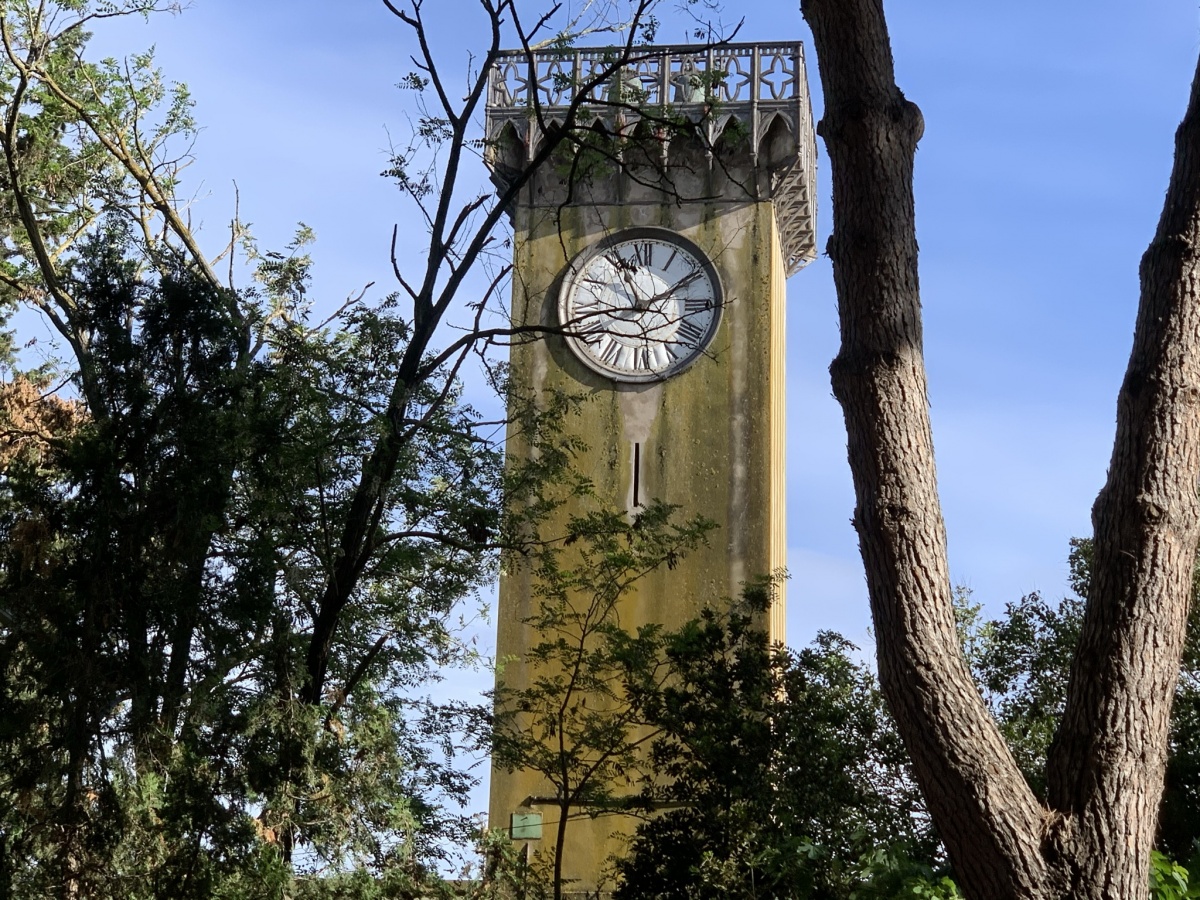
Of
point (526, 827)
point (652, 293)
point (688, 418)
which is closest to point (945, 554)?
point (526, 827)

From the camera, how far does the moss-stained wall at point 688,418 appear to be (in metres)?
21.0

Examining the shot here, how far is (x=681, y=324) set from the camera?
2194cm

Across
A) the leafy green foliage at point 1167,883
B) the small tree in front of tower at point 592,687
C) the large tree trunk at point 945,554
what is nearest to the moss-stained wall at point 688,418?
the small tree in front of tower at point 592,687

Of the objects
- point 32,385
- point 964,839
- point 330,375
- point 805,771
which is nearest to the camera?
point 964,839

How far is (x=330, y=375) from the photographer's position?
10.8 m

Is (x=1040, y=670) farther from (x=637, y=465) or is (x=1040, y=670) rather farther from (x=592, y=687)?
(x=637, y=465)

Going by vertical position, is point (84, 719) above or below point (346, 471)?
below

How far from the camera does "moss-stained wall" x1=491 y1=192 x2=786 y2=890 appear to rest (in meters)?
21.0

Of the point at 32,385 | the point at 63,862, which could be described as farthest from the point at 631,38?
the point at 32,385

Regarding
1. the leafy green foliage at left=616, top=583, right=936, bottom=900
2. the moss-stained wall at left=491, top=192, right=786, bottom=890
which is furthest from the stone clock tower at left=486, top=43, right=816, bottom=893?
the leafy green foliage at left=616, top=583, right=936, bottom=900

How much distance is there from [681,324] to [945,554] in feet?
51.6

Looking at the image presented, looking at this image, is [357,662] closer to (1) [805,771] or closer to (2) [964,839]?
(1) [805,771]

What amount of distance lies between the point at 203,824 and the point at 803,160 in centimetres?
1593

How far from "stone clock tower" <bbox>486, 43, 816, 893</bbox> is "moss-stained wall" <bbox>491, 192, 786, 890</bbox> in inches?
0.8
